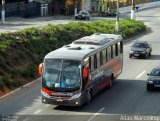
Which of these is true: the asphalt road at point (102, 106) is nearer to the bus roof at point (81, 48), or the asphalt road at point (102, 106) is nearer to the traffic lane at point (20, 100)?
the traffic lane at point (20, 100)

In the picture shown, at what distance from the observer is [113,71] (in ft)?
114

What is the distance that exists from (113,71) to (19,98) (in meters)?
7.27

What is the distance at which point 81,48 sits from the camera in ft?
98.9

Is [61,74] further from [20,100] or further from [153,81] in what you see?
[153,81]

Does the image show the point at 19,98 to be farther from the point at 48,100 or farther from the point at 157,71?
the point at 157,71

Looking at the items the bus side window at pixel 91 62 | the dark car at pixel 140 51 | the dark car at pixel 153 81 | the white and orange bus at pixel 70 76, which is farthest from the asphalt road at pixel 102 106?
the dark car at pixel 140 51

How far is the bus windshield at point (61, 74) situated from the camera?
89.7ft

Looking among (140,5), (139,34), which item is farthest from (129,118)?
(140,5)

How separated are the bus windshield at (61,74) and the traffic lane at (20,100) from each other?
86.1 inches

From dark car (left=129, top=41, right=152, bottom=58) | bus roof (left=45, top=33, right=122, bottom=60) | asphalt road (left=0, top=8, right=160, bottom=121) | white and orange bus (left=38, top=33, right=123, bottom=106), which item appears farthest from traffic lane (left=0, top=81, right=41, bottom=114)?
dark car (left=129, top=41, right=152, bottom=58)

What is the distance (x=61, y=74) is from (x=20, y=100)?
4044mm

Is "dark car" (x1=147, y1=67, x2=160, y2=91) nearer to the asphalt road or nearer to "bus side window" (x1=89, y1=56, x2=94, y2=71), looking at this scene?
the asphalt road

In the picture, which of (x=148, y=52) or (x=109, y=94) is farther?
(x=148, y=52)

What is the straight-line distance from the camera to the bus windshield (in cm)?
2734
